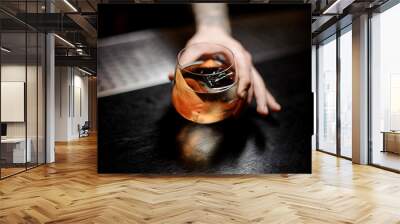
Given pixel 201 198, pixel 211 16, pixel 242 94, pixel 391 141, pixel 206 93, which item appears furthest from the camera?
pixel 391 141

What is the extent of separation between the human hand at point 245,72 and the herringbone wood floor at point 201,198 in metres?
1.25

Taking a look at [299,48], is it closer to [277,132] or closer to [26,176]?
[277,132]

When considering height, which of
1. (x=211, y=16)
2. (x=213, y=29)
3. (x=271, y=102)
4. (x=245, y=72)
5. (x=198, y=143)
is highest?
(x=211, y=16)

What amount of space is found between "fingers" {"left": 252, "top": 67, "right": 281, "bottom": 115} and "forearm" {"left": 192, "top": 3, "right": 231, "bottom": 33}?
94 centimetres

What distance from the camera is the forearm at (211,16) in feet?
20.6

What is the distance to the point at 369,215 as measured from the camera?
12.8ft

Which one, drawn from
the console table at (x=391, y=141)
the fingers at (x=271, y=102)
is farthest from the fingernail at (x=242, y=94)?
the console table at (x=391, y=141)

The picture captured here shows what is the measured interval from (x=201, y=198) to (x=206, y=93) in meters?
1.95

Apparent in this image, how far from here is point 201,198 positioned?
472cm

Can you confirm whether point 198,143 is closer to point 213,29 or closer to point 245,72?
point 245,72

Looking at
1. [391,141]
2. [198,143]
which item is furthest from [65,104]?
[391,141]

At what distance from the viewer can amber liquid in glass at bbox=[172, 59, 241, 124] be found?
20.1 ft

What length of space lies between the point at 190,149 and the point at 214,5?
244cm

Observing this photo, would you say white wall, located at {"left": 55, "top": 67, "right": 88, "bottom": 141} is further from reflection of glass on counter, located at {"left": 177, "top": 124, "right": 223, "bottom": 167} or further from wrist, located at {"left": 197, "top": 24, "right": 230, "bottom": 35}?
wrist, located at {"left": 197, "top": 24, "right": 230, "bottom": 35}
